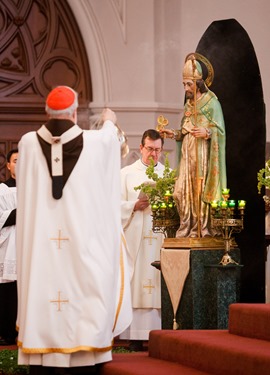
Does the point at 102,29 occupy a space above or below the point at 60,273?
above

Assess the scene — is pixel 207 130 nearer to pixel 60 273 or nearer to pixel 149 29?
pixel 60 273

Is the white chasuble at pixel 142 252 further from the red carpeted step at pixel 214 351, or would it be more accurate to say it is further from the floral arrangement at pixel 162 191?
the red carpeted step at pixel 214 351

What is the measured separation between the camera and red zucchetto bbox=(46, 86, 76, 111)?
293 inches

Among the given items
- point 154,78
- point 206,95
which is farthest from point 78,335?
point 154,78

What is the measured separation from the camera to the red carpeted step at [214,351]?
7035 millimetres

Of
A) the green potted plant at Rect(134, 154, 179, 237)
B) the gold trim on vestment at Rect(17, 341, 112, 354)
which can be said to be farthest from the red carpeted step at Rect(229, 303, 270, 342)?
the green potted plant at Rect(134, 154, 179, 237)

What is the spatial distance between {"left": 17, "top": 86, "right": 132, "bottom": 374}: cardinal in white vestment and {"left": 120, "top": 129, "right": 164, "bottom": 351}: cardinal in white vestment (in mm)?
3447

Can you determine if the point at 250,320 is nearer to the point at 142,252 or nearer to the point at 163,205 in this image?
the point at 163,205

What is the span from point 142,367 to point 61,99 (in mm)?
1903

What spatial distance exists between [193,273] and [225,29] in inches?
98.0

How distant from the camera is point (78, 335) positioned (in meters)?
7.20

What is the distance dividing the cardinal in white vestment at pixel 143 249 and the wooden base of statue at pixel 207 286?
1.46m

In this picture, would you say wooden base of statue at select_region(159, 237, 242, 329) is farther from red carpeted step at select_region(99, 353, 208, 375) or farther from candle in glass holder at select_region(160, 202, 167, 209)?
red carpeted step at select_region(99, 353, 208, 375)

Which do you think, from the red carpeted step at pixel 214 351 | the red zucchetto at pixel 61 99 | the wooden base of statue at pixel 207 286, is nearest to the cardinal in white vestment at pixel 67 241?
the red zucchetto at pixel 61 99
